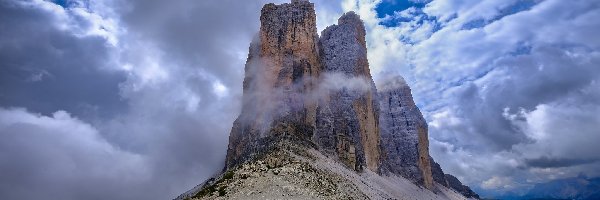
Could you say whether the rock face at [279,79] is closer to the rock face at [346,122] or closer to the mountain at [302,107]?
the mountain at [302,107]

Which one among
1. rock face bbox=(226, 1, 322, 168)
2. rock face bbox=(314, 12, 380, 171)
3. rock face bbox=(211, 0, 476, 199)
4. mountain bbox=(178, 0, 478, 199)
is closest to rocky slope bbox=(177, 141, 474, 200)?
mountain bbox=(178, 0, 478, 199)

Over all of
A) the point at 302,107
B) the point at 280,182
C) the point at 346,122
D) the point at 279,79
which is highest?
the point at 279,79

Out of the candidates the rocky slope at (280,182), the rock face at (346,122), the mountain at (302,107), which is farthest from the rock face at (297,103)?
the rocky slope at (280,182)

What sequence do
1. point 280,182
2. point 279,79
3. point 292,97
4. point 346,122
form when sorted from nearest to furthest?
point 280,182 < point 292,97 < point 279,79 < point 346,122

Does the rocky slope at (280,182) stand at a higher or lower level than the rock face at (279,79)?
lower

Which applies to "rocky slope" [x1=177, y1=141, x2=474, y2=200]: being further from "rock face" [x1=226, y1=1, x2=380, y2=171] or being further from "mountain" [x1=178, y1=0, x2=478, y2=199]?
"rock face" [x1=226, y1=1, x2=380, y2=171]

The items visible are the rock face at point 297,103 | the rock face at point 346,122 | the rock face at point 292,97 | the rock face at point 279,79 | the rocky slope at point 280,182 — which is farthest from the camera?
the rock face at point 346,122

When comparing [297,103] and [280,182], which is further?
[297,103]

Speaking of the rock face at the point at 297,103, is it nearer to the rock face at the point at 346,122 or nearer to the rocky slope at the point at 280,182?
the rock face at the point at 346,122

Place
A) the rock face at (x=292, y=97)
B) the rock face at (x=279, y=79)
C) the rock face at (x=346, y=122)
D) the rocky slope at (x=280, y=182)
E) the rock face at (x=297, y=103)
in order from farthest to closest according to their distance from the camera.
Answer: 1. the rock face at (x=346, y=122)
2. the rock face at (x=292, y=97)
3. the rock face at (x=279, y=79)
4. the rock face at (x=297, y=103)
5. the rocky slope at (x=280, y=182)

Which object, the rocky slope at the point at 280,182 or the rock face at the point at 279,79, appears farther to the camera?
the rock face at the point at 279,79

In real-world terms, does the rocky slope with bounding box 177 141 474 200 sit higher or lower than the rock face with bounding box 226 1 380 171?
lower

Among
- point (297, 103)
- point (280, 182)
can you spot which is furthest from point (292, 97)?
point (280, 182)

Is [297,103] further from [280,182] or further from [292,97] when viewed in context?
[280,182]
